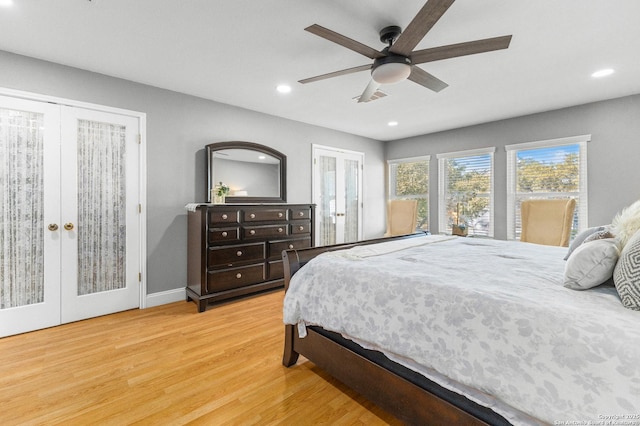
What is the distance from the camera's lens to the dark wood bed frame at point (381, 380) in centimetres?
121

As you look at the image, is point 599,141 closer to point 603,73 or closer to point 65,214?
point 603,73

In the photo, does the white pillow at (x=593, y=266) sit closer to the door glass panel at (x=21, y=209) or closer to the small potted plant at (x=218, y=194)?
the small potted plant at (x=218, y=194)

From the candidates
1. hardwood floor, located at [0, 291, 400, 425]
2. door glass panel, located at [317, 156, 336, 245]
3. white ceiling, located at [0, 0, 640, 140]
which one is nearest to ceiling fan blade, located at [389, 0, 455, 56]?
white ceiling, located at [0, 0, 640, 140]

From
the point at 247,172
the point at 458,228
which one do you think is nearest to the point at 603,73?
the point at 458,228

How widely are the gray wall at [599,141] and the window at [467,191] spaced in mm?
156

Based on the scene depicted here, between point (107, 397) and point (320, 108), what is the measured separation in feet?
12.3

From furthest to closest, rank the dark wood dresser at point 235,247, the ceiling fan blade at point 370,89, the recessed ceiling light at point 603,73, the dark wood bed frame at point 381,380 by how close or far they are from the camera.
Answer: the dark wood dresser at point 235,247 → the recessed ceiling light at point 603,73 → the ceiling fan blade at point 370,89 → the dark wood bed frame at point 381,380

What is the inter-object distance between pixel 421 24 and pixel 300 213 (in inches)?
110

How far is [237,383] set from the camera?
6.24 ft

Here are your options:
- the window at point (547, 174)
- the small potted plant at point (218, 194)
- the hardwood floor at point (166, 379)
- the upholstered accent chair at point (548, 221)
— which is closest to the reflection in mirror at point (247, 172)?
the small potted plant at point (218, 194)

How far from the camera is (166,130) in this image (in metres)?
3.47

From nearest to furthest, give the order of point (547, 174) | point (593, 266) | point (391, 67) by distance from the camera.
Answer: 1. point (593, 266)
2. point (391, 67)
3. point (547, 174)

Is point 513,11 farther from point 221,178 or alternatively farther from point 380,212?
point 380,212

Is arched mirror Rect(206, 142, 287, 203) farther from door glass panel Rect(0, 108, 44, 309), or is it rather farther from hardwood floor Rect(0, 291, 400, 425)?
hardwood floor Rect(0, 291, 400, 425)
